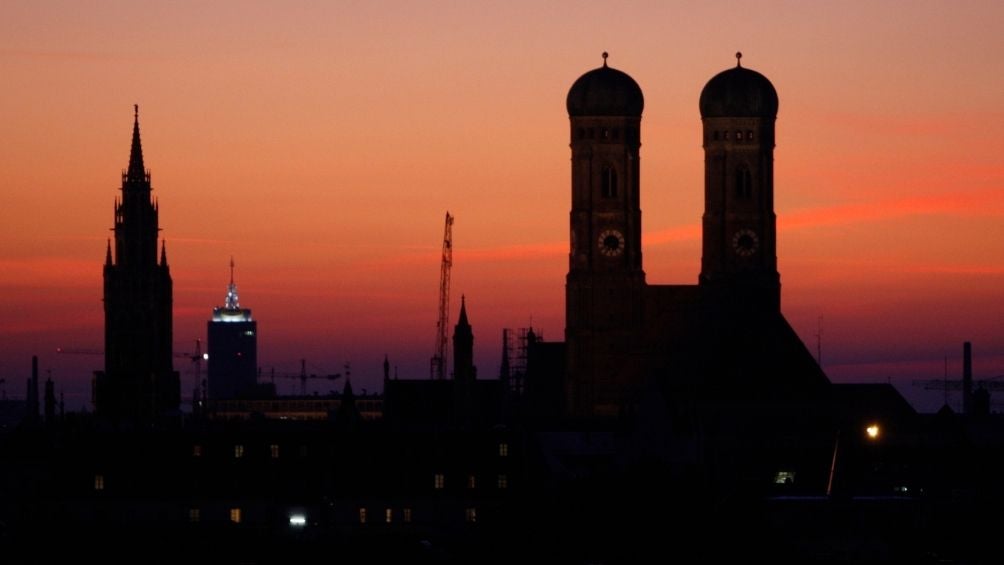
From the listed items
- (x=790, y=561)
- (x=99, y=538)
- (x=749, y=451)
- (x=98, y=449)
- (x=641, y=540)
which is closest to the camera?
(x=790, y=561)

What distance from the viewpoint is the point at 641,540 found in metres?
127

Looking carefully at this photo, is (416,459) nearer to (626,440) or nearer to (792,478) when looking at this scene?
(626,440)

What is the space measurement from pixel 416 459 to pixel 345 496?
506 centimetres

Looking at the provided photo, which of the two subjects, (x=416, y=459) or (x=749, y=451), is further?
(x=416, y=459)

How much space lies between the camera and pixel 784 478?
162m

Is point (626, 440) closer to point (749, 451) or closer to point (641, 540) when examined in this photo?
point (749, 451)

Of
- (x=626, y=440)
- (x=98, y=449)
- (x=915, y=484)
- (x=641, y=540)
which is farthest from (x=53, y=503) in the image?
(x=641, y=540)

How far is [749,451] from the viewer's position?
550ft

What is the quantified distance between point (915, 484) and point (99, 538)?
36.1m

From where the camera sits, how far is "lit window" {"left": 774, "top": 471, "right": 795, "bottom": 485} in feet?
524

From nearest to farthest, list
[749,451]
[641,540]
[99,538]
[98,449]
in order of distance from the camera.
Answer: [641,540]
[99,538]
[749,451]
[98,449]

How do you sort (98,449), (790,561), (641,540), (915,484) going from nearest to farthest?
(790,561)
(641,540)
(915,484)
(98,449)

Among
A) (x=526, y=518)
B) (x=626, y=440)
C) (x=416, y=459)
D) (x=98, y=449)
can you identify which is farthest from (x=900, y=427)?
(x=526, y=518)

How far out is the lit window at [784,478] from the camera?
15982cm
